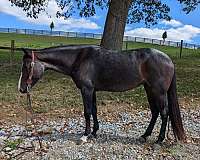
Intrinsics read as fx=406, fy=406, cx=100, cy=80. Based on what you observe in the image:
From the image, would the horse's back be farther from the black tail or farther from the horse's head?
the horse's head

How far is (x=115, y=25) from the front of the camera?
15406 millimetres

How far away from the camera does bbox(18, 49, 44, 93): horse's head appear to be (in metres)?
6.33

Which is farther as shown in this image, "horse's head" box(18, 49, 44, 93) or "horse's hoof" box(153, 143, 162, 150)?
"horse's hoof" box(153, 143, 162, 150)

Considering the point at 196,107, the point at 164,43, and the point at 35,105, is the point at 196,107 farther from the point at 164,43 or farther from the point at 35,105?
the point at 164,43

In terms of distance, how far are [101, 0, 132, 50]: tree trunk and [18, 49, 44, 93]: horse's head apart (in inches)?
359

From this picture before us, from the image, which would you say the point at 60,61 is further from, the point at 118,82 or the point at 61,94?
the point at 61,94

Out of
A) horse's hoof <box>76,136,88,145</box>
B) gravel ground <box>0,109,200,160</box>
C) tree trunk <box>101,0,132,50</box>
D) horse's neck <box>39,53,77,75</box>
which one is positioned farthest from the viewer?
tree trunk <box>101,0,132,50</box>

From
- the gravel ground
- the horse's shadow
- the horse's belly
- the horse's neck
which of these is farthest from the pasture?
the horse's neck

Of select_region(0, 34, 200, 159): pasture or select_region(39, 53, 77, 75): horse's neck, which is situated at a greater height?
select_region(39, 53, 77, 75): horse's neck

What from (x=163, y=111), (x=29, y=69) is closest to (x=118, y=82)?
(x=163, y=111)

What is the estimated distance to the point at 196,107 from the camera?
1032cm

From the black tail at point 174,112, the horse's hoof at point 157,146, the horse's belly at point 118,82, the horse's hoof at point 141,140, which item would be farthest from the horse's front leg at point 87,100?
the black tail at point 174,112

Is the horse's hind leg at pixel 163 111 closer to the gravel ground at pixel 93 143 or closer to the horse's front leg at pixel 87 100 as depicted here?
the gravel ground at pixel 93 143

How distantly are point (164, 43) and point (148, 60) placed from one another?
192ft
